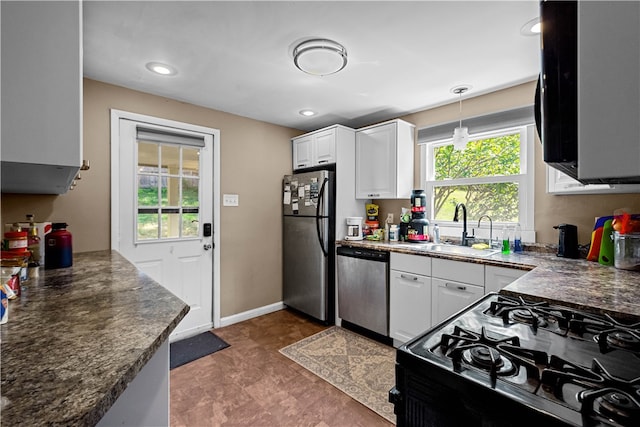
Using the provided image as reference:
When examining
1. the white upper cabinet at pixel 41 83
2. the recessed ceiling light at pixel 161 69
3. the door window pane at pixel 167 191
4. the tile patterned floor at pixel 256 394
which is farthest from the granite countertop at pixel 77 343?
the recessed ceiling light at pixel 161 69

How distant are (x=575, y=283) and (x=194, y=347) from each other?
9.27 feet

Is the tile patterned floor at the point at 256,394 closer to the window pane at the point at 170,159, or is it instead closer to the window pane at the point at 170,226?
the window pane at the point at 170,226

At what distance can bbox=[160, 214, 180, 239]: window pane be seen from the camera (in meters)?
2.79

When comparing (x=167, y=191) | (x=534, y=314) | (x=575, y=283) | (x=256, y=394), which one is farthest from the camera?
(x=167, y=191)

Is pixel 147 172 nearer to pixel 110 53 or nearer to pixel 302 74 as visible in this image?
pixel 110 53

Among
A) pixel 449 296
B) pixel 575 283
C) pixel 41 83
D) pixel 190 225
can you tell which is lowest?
pixel 449 296

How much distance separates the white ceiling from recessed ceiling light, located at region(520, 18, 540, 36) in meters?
0.03

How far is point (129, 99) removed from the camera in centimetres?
256

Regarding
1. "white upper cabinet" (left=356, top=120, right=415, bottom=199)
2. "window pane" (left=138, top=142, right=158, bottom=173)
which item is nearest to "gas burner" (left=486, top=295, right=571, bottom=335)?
"white upper cabinet" (left=356, top=120, right=415, bottom=199)

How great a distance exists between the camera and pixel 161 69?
86.5 inches

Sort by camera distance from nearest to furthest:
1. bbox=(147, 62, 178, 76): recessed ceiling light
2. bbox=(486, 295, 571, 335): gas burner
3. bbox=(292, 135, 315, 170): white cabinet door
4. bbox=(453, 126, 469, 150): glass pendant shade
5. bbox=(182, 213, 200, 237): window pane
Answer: bbox=(486, 295, 571, 335): gas burner, bbox=(147, 62, 178, 76): recessed ceiling light, bbox=(453, 126, 469, 150): glass pendant shade, bbox=(182, 213, 200, 237): window pane, bbox=(292, 135, 315, 170): white cabinet door

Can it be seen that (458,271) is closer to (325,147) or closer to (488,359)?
(488,359)

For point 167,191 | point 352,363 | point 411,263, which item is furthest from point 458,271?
point 167,191

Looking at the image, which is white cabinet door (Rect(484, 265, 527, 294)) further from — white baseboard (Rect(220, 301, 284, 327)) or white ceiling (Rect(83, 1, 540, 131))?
white baseboard (Rect(220, 301, 284, 327))
